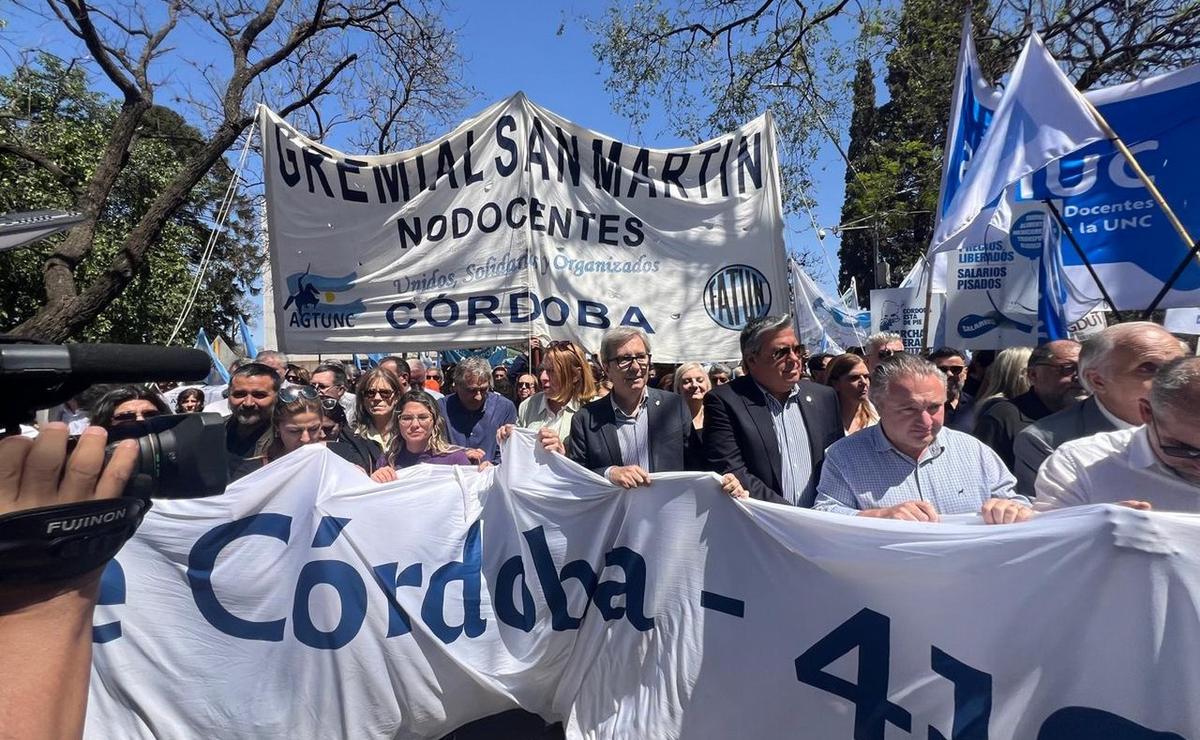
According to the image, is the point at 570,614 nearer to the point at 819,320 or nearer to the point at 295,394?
the point at 295,394

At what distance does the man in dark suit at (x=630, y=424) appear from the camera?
11.5 feet

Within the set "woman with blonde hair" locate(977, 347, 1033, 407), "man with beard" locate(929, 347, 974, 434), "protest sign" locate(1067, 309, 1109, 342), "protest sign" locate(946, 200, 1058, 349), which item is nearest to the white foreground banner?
"woman with blonde hair" locate(977, 347, 1033, 407)

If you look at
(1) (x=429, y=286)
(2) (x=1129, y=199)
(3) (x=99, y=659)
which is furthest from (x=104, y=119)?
(2) (x=1129, y=199)

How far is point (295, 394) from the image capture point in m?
3.65

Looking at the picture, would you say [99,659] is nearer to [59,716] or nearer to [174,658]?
[174,658]

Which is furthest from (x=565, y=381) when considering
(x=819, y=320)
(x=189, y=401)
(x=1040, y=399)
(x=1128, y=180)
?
(x=819, y=320)

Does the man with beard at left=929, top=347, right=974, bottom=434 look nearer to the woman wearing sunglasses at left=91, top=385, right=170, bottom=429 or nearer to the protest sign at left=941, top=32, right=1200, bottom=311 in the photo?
the protest sign at left=941, top=32, right=1200, bottom=311

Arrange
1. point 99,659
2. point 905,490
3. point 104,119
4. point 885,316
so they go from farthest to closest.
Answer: point 104,119
point 885,316
point 99,659
point 905,490

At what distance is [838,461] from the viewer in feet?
9.07

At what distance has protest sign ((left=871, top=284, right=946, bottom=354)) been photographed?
8.66 m

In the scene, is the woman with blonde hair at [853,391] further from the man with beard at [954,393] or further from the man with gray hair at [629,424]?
the man with gray hair at [629,424]

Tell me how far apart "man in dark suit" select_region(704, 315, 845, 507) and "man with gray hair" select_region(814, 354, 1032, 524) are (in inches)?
19.0

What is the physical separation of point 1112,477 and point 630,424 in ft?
6.17

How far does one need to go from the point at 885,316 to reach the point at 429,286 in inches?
263
